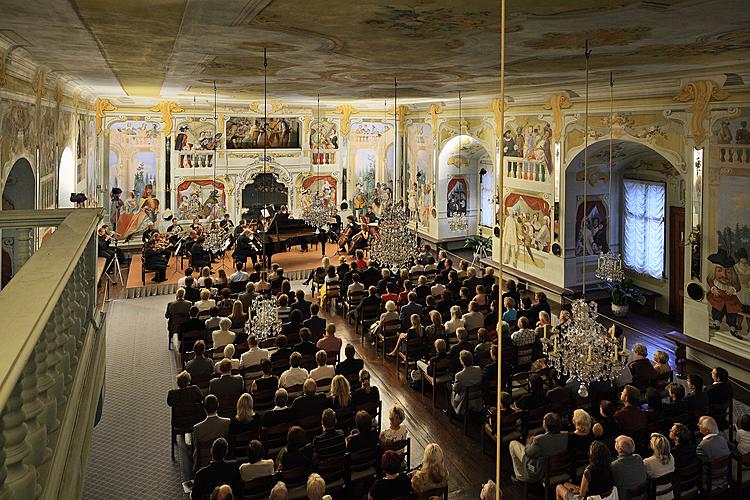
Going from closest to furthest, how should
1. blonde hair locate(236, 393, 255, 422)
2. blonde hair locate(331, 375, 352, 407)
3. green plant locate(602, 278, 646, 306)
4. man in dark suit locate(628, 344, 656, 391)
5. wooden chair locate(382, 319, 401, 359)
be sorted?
blonde hair locate(236, 393, 255, 422)
blonde hair locate(331, 375, 352, 407)
man in dark suit locate(628, 344, 656, 391)
wooden chair locate(382, 319, 401, 359)
green plant locate(602, 278, 646, 306)

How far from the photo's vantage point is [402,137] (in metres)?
28.0

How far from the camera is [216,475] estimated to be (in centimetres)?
756

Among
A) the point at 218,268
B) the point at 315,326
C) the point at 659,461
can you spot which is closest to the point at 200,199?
the point at 218,268

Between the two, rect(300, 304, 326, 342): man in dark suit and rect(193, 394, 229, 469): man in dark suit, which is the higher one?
rect(300, 304, 326, 342): man in dark suit

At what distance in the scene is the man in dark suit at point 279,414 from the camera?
29.7 ft

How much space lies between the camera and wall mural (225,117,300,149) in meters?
26.4

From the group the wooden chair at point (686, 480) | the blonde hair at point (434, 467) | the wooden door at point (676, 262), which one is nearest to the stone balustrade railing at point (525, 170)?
the wooden door at point (676, 262)

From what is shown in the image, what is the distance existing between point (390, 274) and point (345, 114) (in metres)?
12.2

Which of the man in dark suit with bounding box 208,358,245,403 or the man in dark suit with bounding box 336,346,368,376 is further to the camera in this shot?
the man in dark suit with bounding box 336,346,368,376

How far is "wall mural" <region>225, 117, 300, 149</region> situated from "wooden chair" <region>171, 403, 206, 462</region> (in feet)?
58.0

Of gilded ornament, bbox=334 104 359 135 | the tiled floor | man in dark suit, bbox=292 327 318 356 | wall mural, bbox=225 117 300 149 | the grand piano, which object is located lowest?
the tiled floor

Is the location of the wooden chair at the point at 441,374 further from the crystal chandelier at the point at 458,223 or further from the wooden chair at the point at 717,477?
the crystal chandelier at the point at 458,223

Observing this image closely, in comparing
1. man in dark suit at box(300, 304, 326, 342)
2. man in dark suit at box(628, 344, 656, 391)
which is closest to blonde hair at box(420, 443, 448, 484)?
man in dark suit at box(628, 344, 656, 391)

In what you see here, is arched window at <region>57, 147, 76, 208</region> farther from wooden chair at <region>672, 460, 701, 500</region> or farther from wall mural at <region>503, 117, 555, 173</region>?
wooden chair at <region>672, 460, 701, 500</region>
